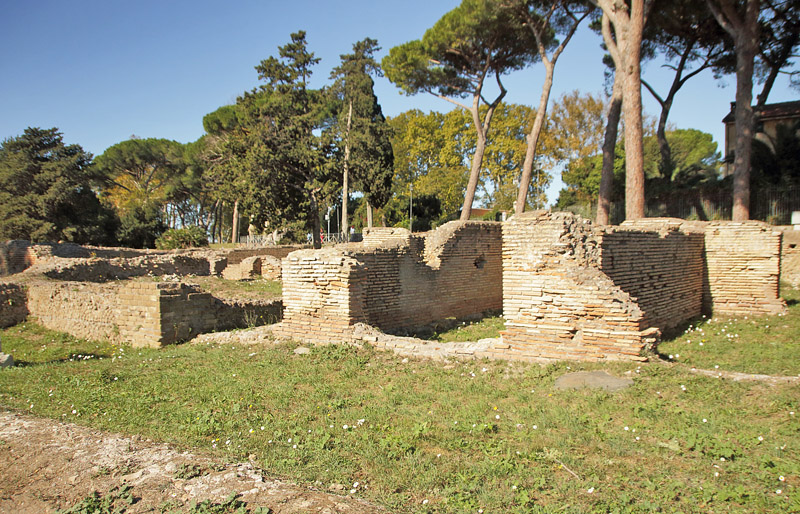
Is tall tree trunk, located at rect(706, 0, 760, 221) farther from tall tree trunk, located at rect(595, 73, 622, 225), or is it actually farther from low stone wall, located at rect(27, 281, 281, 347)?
low stone wall, located at rect(27, 281, 281, 347)

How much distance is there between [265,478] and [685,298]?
8.96 meters

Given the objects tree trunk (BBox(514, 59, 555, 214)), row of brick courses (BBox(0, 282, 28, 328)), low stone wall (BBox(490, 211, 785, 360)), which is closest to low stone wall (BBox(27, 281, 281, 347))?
row of brick courses (BBox(0, 282, 28, 328))

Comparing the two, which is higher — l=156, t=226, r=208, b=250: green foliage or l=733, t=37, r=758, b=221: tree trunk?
l=733, t=37, r=758, b=221: tree trunk

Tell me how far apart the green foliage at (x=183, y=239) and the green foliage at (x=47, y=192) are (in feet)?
14.1

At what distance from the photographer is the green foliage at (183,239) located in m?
28.3

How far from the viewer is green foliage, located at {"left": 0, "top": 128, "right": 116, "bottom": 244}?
88.4ft

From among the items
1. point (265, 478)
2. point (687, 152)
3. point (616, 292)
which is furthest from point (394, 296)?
point (687, 152)

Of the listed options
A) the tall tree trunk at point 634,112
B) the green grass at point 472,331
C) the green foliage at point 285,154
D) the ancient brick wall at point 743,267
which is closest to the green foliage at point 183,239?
the green foliage at point 285,154

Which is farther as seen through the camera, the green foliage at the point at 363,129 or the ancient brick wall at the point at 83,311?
the green foliage at the point at 363,129

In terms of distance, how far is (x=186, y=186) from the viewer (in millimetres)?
45812

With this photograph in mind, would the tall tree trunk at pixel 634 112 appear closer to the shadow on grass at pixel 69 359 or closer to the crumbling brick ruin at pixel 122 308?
the crumbling brick ruin at pixel 122 308

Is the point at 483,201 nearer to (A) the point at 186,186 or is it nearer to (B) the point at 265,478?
(A) the point at 186,186

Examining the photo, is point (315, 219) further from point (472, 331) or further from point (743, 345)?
point (743, 345)

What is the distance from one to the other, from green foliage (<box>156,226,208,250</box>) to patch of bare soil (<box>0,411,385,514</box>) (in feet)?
84.0
